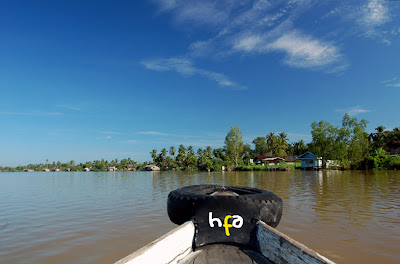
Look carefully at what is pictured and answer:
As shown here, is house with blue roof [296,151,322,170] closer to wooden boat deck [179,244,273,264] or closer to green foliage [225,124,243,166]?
Result: green foliage [225,124,243,166]

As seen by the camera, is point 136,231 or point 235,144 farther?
point 235,144

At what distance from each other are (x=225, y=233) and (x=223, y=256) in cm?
29

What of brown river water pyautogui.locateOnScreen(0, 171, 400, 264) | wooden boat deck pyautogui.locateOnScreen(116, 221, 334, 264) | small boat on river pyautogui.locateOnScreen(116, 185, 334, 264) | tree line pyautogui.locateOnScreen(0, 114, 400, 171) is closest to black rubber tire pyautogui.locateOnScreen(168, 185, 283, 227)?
small boat on river pyautogui.locateOnScreen(116, 185, 334, 264)

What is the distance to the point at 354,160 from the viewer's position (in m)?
42.5

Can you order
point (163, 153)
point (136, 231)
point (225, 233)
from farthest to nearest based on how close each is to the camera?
1. point (163, 153)
2. point (136, 231)
3. point (225, 233)

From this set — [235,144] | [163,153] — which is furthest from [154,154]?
[235,144]

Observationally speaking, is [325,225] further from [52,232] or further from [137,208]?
[52,232]

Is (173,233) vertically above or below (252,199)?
below

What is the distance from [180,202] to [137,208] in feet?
18.9

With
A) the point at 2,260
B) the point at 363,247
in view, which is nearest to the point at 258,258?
Answer: the point at 363,247

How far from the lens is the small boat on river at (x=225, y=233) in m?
1.95

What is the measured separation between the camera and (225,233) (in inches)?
94.0

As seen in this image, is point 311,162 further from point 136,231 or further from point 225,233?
point 225,233

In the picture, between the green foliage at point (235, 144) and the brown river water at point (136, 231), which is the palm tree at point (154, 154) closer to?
the green foliage at point (235, 144)
